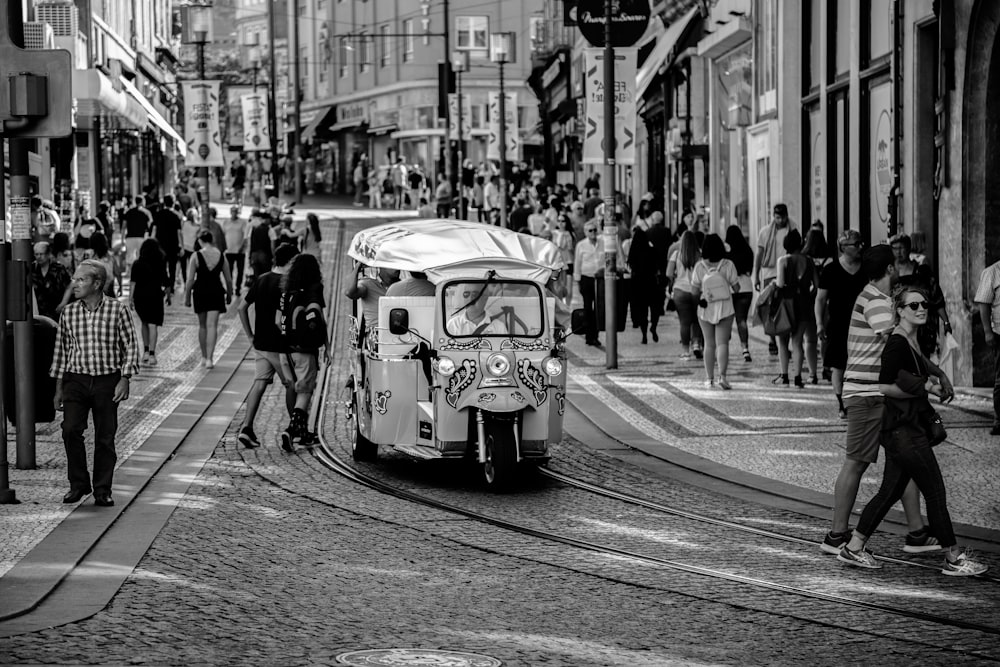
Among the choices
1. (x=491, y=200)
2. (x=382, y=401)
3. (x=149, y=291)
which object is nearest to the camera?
(x=382, y=401)

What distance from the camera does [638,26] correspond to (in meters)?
20.9

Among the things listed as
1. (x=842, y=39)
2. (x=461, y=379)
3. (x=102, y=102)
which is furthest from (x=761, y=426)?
(x=102, y=102)

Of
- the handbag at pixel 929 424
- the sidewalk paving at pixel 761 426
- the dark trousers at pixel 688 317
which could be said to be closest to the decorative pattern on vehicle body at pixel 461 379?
the sidewalk paving at pixel 761 426

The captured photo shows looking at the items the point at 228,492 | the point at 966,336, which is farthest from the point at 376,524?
the point at 966,336

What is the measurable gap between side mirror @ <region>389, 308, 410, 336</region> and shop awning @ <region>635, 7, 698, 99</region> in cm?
2226

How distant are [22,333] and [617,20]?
10346 mm

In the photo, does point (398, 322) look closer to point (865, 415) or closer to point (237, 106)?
point (865, 415)

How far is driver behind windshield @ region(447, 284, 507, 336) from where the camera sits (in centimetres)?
1254

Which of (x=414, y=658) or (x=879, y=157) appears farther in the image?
(x=879, y=157)

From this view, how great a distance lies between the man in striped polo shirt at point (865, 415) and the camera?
9.78m

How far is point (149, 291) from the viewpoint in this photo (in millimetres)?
20562

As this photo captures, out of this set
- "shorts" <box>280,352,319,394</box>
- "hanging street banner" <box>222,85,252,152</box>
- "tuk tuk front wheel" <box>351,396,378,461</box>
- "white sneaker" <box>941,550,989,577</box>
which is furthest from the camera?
"hanging street banner" <box>222,85,252,152</box>

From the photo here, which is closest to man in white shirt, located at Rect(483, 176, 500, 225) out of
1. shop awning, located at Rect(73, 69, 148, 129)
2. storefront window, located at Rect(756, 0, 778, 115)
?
shop awning, located at Rect(73, 69, 148, 129)

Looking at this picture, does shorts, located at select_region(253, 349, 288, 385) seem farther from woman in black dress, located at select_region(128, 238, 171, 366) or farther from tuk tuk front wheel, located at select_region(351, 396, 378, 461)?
woman in black dress, located at select_region(128, 238, 171, 366)
